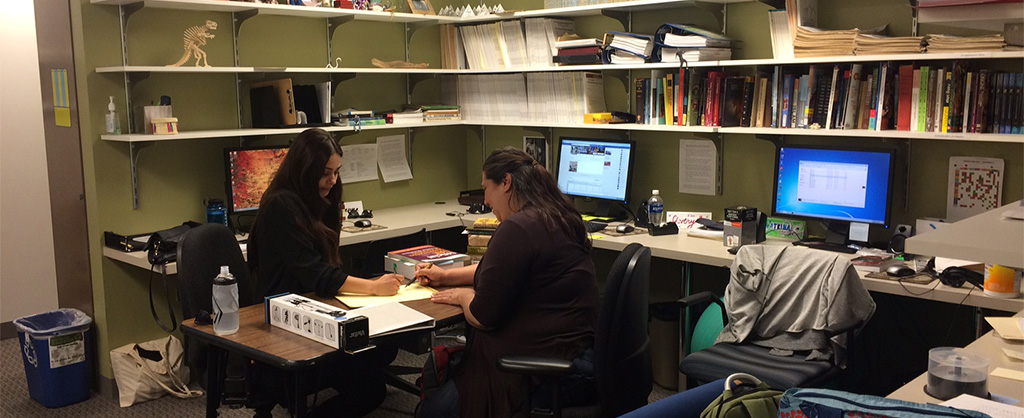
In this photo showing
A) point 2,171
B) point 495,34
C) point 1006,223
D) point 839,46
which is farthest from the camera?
point 495,34

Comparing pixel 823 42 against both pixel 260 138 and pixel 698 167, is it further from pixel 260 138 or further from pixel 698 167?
pixel 260 138

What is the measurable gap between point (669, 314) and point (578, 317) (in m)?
1.53

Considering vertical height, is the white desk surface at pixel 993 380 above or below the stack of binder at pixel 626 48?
below

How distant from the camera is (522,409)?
2.54 metres

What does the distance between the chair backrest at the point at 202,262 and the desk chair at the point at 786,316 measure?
1.71 meters

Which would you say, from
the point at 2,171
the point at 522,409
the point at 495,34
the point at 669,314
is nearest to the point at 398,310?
the point at 522,409

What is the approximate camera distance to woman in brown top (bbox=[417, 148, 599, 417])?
2.57 m

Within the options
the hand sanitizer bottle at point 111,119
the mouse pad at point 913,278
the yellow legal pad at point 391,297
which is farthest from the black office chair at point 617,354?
the hand sanitizer bottle at point 111,119

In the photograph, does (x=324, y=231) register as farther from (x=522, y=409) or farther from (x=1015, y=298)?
(x=1015, y=298)

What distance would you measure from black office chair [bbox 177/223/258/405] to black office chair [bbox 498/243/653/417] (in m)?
0.98

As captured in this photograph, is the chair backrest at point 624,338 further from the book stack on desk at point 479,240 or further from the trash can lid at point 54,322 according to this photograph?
the trash can lid at point 54,322

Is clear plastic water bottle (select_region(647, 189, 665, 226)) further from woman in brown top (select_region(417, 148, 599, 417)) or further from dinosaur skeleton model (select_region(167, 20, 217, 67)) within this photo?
dinosaur skeleton model (select_region(167, 20, 217, 67))

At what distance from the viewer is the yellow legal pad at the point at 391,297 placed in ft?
9.22

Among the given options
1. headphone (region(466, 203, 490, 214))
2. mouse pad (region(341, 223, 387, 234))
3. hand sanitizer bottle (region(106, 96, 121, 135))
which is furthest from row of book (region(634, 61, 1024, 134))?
hand sanitizer bottle (region(106, 96, 121, 135))
